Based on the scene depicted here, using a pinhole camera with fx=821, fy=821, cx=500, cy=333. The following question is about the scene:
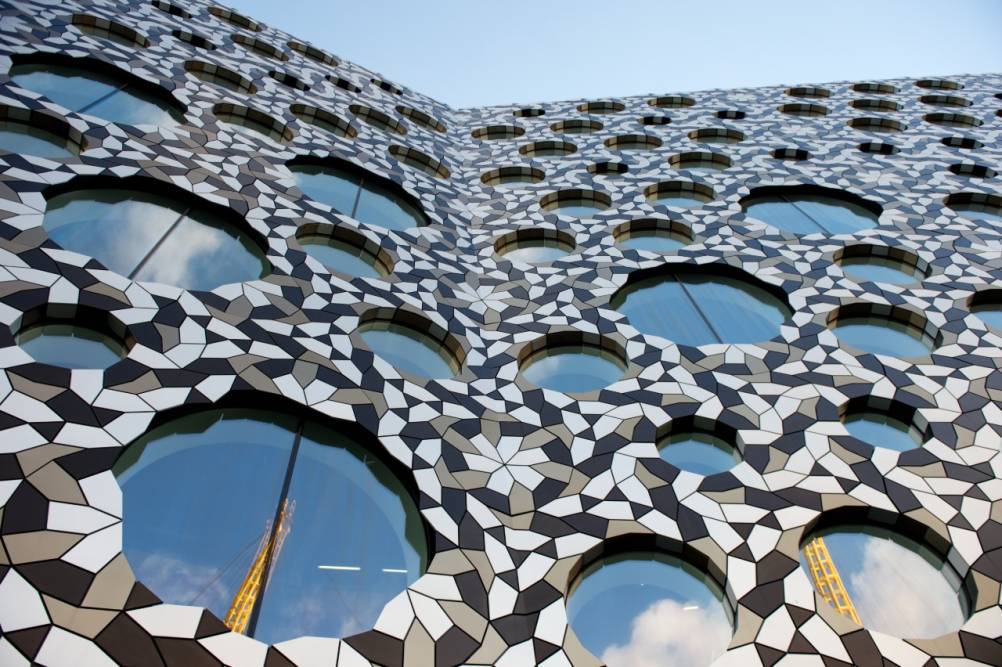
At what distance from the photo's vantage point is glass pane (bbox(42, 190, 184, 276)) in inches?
268

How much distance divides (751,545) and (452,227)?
638 centimetres

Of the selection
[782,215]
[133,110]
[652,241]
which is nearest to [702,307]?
[652,241]

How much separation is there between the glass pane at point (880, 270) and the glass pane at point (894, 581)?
172 inches

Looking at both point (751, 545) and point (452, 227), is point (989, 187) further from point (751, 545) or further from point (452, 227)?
point (751, 545)

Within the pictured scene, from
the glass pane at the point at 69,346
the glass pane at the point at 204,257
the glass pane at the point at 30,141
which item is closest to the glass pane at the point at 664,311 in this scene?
the glass pane at the point at 204,257

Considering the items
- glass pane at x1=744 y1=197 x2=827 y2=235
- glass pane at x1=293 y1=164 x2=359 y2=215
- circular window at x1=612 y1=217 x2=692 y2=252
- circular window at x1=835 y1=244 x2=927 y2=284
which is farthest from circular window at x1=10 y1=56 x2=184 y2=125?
circular window at x1=835 y1=244 x2=927 y2=284

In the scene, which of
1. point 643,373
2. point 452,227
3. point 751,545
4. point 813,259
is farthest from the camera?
point 452,227

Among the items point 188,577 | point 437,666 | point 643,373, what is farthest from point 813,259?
point 188,577

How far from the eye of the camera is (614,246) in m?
10.3

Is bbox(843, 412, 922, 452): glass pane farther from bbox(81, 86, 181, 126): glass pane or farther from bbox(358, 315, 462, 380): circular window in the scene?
bbox(81, 86, 181, 126): glass pane

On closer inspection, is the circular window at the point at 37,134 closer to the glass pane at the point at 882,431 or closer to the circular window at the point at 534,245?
the circular window at the point at 534,245

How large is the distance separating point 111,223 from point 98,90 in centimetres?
304

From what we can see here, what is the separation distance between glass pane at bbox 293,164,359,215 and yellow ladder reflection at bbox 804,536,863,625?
6324mm

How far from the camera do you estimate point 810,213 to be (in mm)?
11281
